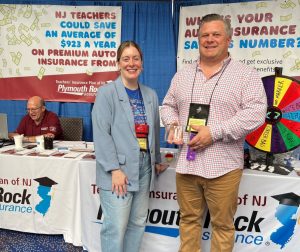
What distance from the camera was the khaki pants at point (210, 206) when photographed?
141 centimetres

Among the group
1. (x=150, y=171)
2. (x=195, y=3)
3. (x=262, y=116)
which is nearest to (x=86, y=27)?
(x=195, y=3)

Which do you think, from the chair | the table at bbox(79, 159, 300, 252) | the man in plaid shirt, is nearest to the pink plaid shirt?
the man in plaid shirt

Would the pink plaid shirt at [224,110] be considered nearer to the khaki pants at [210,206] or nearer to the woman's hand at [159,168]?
the khaki pants at [210,206]

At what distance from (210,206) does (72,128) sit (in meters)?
2.18

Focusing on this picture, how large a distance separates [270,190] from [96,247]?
1229mm

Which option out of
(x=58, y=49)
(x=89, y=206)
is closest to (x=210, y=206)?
(x=89, y=206)

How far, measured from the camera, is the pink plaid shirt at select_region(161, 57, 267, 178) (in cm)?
131

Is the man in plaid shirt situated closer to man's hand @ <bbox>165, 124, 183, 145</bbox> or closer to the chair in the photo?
Result: man's hand @ <bbox>165, 124, 183, 145</bbox>

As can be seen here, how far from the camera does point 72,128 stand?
3.26 meters

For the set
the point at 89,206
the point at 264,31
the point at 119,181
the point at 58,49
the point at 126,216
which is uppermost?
the point at 264,31

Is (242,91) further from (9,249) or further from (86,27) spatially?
(86,27)

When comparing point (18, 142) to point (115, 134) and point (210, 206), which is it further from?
point (210, 206)

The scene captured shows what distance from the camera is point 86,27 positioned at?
333 cm

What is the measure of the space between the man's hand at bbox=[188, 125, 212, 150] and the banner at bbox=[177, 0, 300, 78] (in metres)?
2.02
